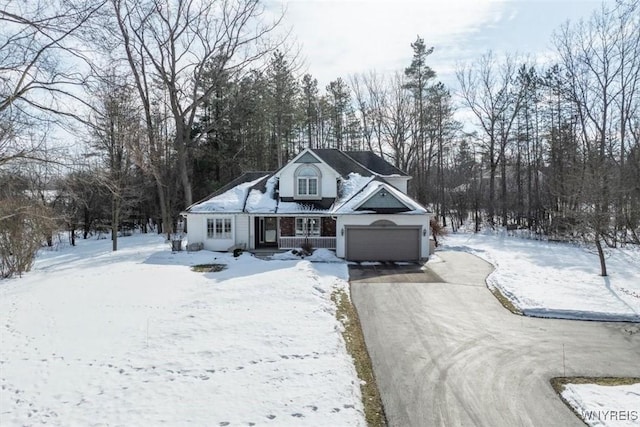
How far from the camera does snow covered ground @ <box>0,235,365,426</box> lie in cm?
611

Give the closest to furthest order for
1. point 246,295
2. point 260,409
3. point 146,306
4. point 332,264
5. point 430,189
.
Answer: point 260,409, point 146,306, point 246,295, point 332,264, point 430,189

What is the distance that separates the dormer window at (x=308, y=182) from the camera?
72.5 feet

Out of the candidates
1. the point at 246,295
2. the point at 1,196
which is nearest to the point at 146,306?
the point at 246,295

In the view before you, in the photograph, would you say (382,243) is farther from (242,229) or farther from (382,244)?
(242,229)

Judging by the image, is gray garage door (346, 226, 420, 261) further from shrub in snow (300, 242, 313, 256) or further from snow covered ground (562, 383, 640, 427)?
snow covered ground (562, 383, 640, 427)

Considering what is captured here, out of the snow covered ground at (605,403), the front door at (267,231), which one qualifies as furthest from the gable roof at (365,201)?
the snow covered ground at (605,403)

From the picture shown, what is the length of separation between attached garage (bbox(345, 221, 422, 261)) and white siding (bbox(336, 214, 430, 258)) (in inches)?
7.4

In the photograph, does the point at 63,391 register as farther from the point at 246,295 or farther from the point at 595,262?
the point at 595,262

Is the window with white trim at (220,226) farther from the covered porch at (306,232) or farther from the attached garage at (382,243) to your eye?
the attached garage at (382,243)

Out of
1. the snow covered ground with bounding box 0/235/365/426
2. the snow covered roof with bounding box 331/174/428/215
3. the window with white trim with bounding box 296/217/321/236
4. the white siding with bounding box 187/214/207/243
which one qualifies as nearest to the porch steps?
the window with white trim with bounding box 296/217/321/236

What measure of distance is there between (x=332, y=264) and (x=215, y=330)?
32.6 feet

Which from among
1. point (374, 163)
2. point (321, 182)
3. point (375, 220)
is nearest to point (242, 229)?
point (321, 182)

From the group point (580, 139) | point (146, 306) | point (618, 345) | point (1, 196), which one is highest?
point (580, 139)

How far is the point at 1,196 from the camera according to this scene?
45.2ft
